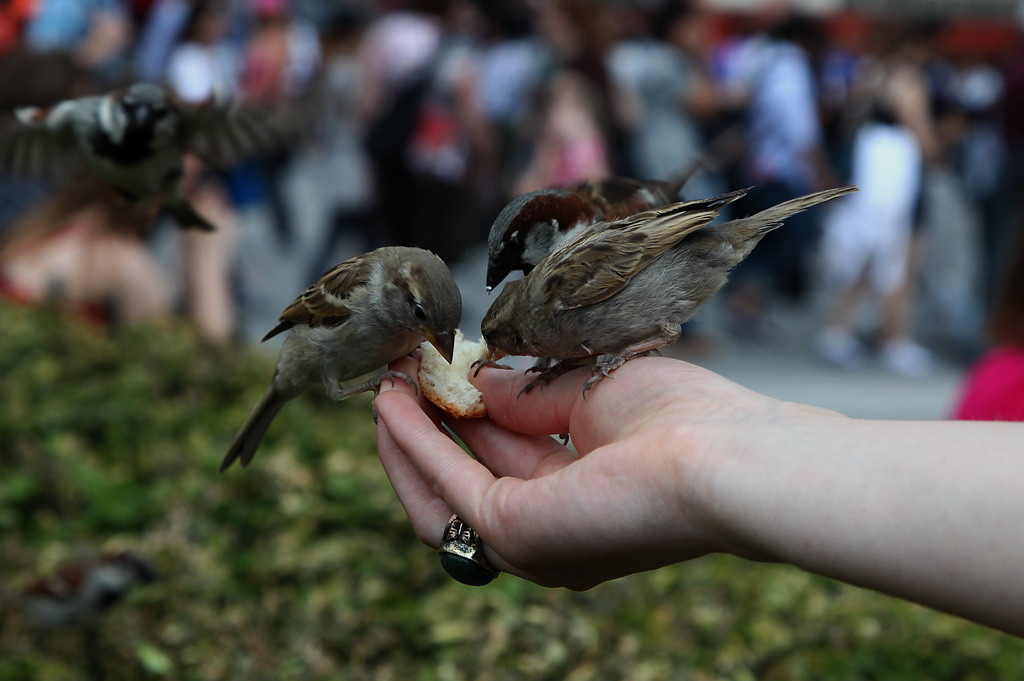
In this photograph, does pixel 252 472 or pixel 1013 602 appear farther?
pixel 252 472

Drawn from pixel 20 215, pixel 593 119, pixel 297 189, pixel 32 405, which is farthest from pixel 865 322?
pixel 32 405

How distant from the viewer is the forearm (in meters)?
1.62

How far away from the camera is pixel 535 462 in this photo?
2484 millimetres

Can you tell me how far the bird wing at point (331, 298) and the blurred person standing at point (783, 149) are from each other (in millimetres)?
6630

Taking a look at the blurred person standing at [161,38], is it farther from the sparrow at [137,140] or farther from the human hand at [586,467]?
the human hand at [586,467]

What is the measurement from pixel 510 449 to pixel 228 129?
144 centimetres

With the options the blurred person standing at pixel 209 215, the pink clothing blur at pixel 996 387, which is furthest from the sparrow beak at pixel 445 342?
the blurred person standing at pixel 209 215

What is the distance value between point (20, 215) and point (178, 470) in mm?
4372

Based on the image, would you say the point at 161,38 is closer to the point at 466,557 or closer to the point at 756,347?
the point at 756,347

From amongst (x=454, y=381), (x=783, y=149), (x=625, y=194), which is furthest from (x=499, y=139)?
(x=454, y=381)

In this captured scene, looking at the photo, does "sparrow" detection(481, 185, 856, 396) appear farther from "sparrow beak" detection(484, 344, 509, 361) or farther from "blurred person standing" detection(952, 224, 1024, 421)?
"blurred person standing" detection(952, 224, 1024, 421)

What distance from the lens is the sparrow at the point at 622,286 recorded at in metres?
2.43

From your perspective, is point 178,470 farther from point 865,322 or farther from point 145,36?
point 865,322

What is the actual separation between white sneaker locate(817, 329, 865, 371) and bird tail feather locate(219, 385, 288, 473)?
26.5 ft
